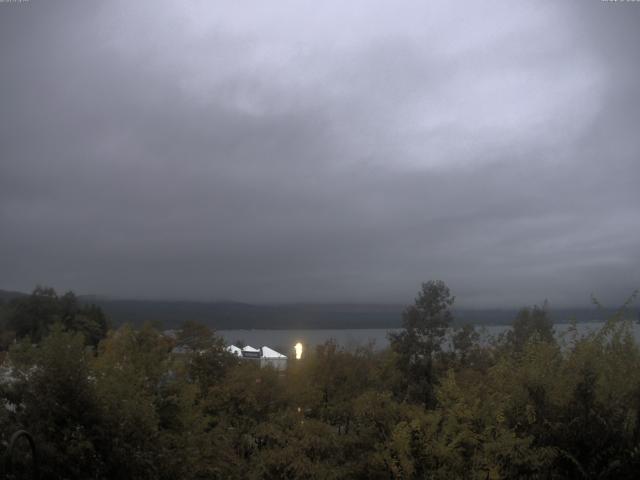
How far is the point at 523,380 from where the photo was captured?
1545 cm

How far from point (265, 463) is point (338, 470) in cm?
212

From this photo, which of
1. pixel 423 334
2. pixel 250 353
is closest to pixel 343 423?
pixel 423 334

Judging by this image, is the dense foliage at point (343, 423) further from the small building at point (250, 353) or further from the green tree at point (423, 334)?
the small building at point (250, 353)

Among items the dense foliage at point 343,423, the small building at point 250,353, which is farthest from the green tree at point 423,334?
the dense foliage at point 343,423

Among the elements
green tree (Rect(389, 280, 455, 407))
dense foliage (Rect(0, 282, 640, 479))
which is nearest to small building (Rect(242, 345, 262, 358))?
green tree (Rect(389, 280, 455, 407))

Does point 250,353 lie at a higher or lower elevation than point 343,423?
higher

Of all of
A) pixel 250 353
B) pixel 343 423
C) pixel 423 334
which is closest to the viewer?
pixel 343 423


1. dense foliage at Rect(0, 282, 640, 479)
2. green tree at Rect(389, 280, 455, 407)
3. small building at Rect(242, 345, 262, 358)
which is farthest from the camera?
small building at Rect(242, 345, 262, 358)

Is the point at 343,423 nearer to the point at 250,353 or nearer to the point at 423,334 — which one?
the point at 423,334

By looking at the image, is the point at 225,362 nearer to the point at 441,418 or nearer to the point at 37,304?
the point at 441,418

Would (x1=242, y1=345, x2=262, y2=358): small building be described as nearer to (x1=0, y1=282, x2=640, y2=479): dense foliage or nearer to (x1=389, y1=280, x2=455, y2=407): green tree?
(x1=389, y1=280, x2=455, y2=407): green tree

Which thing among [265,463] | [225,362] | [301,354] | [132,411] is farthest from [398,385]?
[132,411]

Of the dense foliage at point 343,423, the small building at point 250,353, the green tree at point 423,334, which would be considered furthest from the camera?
the small building at point 250,353

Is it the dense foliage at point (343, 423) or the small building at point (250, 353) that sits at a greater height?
the dense foliage at point (343, 423)
